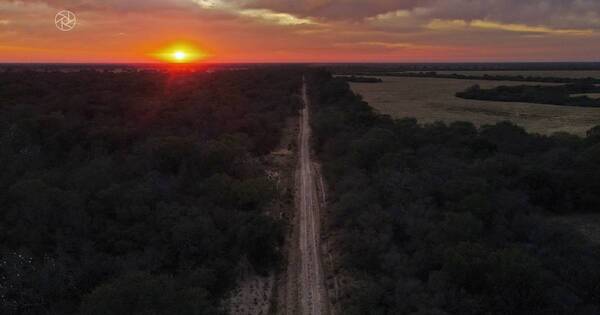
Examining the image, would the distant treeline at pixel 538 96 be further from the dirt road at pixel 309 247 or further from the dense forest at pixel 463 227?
the dirt road at pixel 309 247

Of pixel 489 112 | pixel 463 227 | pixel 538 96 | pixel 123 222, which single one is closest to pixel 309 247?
pixel 463 227

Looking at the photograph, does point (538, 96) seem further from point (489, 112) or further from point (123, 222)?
point (123, 222)

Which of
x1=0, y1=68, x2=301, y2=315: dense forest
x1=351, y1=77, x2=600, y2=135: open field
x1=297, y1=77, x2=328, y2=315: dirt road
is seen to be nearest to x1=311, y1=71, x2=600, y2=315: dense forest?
x1=297, y1=77, x2=328, y2=315: dirt road

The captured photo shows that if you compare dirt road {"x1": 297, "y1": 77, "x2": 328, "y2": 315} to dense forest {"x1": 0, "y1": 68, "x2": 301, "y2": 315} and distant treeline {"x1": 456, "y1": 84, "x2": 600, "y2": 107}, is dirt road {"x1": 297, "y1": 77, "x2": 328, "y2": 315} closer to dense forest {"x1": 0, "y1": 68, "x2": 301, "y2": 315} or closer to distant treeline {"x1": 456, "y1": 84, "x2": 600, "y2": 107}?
dense forest {"x1": 0, "y1": 68, "x2": 301, "y2": 315}

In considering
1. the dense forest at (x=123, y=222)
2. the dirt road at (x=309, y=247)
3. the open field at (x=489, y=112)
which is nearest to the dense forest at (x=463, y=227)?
the dirt road at (x=309, y=247)

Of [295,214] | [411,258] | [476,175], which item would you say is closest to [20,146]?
[295,214]

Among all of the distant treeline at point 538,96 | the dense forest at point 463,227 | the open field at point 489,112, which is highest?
the distant treeline at point 538,96
